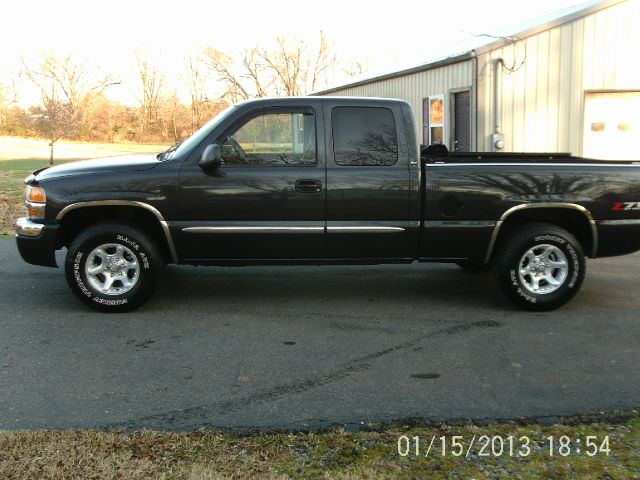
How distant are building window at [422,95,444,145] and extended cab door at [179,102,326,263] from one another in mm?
9365

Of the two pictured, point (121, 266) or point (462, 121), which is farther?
point (462, 121)

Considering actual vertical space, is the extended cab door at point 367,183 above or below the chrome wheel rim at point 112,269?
above

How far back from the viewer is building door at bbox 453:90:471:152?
13.7 meters

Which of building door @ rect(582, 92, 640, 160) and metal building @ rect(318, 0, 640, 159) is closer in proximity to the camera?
metal building @ rect(318, 0, 640, 159)

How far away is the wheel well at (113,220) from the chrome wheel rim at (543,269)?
10.6 feet

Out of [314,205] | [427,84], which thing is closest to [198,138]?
[314,205]

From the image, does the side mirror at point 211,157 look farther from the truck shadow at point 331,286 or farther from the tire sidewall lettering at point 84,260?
the truck shadow at point 331,286

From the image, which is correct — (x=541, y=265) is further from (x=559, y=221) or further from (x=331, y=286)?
(x=331, y=286)

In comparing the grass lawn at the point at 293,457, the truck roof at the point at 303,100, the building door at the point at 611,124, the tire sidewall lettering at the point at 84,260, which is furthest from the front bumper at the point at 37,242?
the building door at the point at 611,124

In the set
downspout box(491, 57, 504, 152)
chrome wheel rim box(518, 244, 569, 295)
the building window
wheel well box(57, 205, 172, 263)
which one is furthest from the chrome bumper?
the building window

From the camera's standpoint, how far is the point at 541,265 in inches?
239

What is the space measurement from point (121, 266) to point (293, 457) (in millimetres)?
3180

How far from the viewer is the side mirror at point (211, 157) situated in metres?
5.63

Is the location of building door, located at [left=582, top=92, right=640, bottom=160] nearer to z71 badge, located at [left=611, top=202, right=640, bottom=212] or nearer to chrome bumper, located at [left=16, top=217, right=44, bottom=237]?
z71 badge, located at [left=611, top=202, right=640, bottom=212]
